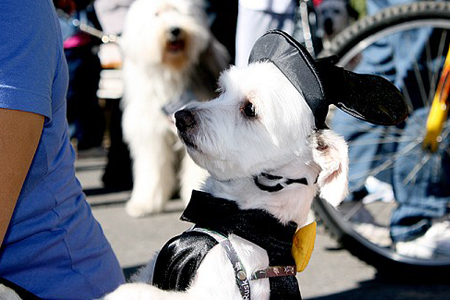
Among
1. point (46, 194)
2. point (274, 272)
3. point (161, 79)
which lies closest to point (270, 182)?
point (274, 272)

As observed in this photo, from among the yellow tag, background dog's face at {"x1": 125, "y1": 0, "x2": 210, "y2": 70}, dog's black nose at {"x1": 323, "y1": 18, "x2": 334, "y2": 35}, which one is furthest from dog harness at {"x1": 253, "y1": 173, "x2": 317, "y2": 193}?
dog's black nose at {"x1": 323, "y1": 18, "x2": 334, "y2": 35}

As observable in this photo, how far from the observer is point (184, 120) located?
5.47ft

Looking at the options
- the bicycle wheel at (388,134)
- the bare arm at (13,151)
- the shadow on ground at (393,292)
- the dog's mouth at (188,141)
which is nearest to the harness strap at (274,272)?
the dog's mouth at (188,141)

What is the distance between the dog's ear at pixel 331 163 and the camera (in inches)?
62.9

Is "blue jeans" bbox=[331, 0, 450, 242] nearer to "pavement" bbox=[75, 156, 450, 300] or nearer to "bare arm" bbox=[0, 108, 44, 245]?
"pavement" bbox=[75, 156, 450, 300]

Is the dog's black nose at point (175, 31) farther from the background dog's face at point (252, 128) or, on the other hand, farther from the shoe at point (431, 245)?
the background dog's face at point (252, 128)

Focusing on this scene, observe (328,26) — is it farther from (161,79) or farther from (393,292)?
(393,292)

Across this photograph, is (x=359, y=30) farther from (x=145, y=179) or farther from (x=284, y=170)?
(x=145, y=179)

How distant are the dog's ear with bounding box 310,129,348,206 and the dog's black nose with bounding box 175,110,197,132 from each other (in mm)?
320

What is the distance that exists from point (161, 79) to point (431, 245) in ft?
6.65

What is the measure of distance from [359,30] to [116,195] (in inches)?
102

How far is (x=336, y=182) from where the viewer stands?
162cm

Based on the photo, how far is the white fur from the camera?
1650 millimetres

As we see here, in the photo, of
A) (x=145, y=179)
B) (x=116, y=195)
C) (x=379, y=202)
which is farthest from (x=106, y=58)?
(x=379, y=202)
